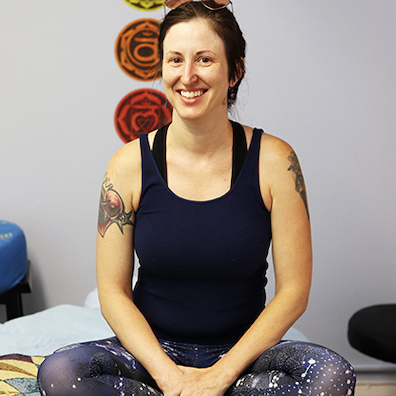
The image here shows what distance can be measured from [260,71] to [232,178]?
129 centimetres

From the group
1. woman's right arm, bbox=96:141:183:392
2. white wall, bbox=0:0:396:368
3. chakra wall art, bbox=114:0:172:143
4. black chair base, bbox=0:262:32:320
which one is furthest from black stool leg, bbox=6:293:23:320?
woman's right arm, bbox=96:141:183:392

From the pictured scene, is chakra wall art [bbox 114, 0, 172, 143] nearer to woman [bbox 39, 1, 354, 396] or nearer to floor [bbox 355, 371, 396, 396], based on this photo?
woman [bbox 39, 1, 354, 396]

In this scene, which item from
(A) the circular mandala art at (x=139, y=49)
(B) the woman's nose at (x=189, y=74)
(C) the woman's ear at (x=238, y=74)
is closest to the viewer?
(B) the woman's nose at (x=189, y=74)

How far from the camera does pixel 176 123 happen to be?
1637 mm

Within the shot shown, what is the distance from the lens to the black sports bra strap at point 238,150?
1605 millimetres

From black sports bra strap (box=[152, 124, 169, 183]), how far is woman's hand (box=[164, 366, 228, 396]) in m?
0.46

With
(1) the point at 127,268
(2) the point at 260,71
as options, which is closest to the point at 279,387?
(1) the point at 127,268

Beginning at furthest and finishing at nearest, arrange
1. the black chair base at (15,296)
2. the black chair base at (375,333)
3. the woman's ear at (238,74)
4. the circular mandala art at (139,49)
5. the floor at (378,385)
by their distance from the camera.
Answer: the floor at (378,385), the circular mandala art at (139,49), the black chair base at (15,296), the black chair base at (375,333), the woman's ear at (238,74)

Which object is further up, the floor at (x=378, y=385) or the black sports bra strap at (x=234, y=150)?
the black sports bra strap at (x=234, y=150)

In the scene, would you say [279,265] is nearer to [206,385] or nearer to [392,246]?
[206,385]

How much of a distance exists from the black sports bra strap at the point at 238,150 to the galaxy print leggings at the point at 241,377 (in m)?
0.41

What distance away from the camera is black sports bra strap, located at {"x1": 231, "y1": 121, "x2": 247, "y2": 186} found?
5.27 feet

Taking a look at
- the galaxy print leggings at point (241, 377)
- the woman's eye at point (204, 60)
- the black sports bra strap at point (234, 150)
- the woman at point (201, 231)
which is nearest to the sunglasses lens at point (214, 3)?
the woman at point (201, 231)

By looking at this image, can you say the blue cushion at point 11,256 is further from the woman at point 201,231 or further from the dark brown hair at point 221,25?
the dark brown hair at point 221,25
